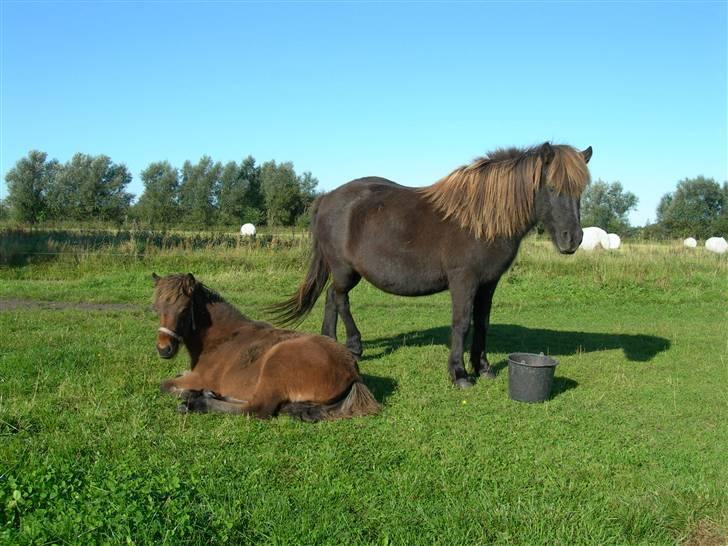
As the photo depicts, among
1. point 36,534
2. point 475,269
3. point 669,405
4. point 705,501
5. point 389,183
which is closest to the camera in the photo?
point 36,534

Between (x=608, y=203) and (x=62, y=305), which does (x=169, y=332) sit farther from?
(x=608, y=203)

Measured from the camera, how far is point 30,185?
51.9m

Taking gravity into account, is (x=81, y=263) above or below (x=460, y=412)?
above

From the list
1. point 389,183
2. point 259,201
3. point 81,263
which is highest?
point 259,201

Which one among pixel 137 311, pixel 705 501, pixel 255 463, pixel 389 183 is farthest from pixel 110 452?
pixel 137 311

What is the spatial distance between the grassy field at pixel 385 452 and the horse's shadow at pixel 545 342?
0.25 ft

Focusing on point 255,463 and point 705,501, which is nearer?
point 705,501

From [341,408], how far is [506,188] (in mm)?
3281

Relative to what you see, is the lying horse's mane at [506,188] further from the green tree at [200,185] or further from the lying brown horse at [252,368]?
the green tree at [200,185]

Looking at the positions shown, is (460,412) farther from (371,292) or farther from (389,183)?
(371,292)

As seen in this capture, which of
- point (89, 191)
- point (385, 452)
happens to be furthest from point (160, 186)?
point (385, 452)

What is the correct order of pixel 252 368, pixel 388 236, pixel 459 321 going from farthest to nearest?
1. pixel 388 236
2. pixel 459 321
3. pixel 252 368

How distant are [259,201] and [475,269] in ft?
170

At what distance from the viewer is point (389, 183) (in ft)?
28.5
